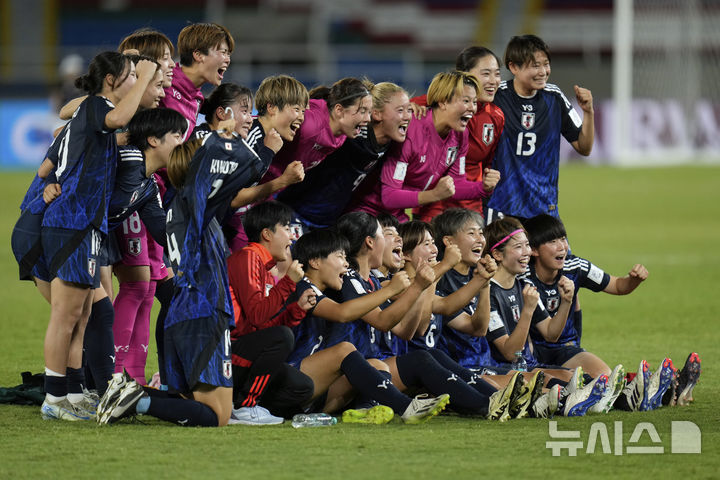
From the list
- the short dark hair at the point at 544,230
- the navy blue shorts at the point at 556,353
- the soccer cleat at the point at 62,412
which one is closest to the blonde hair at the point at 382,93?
the short dark hair at the point at 544,230

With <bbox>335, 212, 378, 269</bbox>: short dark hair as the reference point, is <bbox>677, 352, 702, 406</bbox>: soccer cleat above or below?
below

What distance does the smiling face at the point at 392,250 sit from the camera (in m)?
6.08

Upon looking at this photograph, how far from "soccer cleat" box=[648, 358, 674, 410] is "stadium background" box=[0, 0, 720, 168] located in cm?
1859

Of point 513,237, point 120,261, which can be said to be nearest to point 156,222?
point 120,261

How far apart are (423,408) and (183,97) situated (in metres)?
2.70

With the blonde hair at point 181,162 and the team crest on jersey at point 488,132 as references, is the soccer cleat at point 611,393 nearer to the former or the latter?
the team crest on jersey at point 488,132

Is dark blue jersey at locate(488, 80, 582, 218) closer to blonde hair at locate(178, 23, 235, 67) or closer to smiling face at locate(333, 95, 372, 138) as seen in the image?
smiling face at locate(333, 95, 372, 138)

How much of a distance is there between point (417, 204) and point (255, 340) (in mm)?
1730

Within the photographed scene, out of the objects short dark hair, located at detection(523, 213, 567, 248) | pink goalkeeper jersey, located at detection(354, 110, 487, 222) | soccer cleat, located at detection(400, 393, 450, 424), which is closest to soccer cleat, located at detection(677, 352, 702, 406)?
short dark hair, located at detection(523, 213, 567, 248)

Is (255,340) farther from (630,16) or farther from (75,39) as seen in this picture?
(75,39)

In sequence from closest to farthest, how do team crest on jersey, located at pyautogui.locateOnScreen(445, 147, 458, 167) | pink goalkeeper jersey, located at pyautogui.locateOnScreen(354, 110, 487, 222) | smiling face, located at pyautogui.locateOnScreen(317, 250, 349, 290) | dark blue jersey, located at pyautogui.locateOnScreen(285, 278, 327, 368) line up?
1. smiling face, located at pyautogui.locateOnScreen(317, 250, 349, 290)
2. dark blue jersey, located at pyautogui.locateOnScreen(285, 278, 327, 368)
3. pink goalkeeper jersey, located at pyautogui.locateOnScreen(354, 110, 487, 222)
4. team crest on jersey, located at pyautogui.locateOnScreen(445, 147, 458, 167)

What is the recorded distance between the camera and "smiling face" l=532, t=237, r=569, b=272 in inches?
264

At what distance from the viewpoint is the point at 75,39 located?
30281 millimetres

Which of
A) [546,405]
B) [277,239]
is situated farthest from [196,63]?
[546,405]
